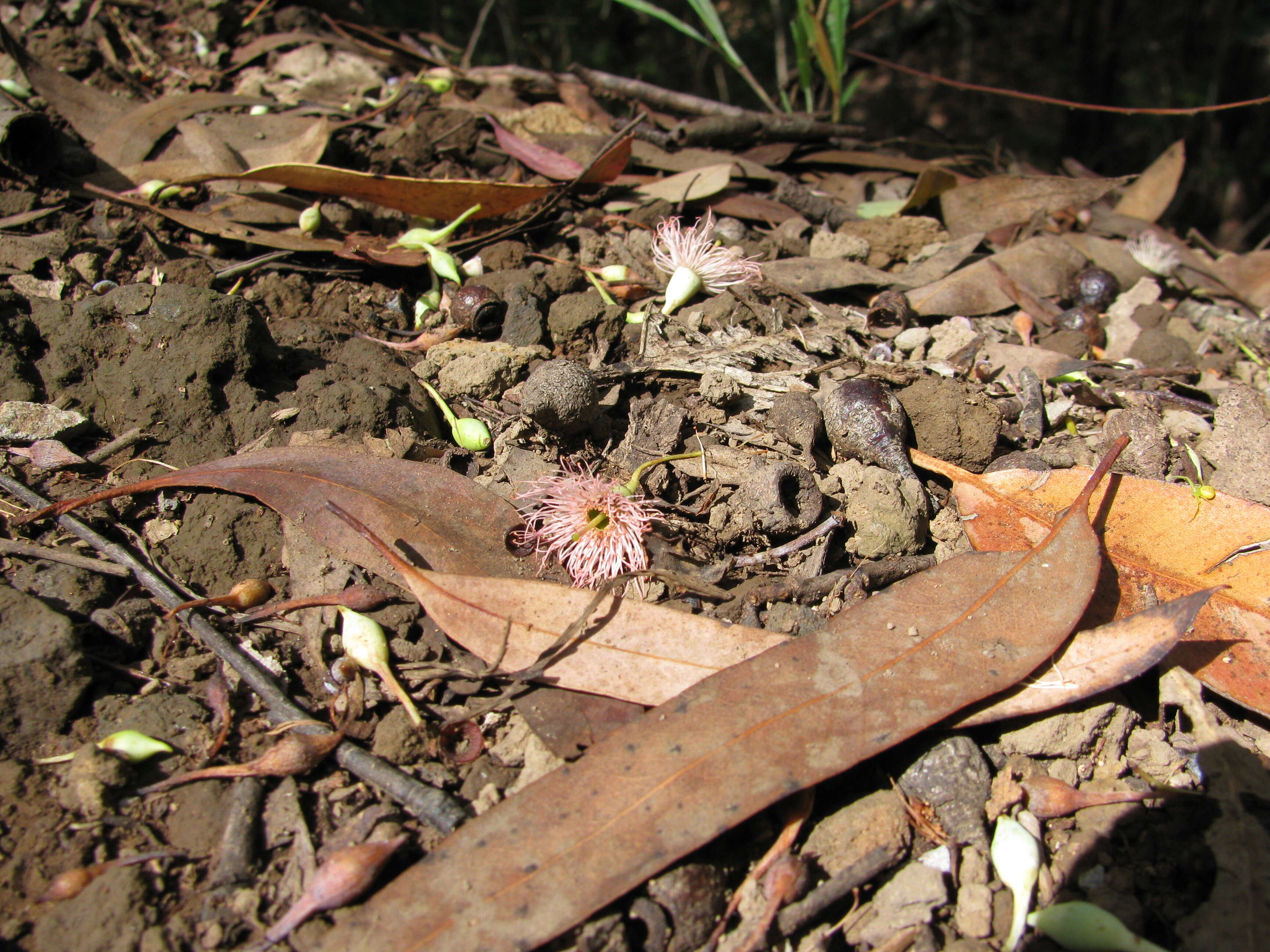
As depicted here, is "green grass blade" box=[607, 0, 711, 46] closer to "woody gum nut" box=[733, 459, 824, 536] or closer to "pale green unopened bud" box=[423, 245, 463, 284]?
"pale green unopened bud" box=[423, 245, 463, 284]

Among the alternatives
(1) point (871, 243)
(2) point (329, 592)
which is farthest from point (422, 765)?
(1) point (871, 243)

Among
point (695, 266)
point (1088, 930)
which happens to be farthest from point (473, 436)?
point (1088, 930)

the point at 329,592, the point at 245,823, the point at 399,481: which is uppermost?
the point at 399,481

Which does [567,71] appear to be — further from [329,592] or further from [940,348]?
[329,592]

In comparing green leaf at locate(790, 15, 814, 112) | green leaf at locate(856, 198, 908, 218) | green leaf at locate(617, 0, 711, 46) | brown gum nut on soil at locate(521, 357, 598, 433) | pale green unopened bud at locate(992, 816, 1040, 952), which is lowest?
pale green unopened bud at locate(992, 816, 1040, 952)

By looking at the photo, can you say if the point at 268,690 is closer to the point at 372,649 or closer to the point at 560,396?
the point at 372,649

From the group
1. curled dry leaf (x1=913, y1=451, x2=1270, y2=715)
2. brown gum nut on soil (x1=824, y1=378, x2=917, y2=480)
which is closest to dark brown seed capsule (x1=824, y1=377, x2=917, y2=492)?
brown gum nut on soil (x1=824, y1=378, x2=917, y2=480)
